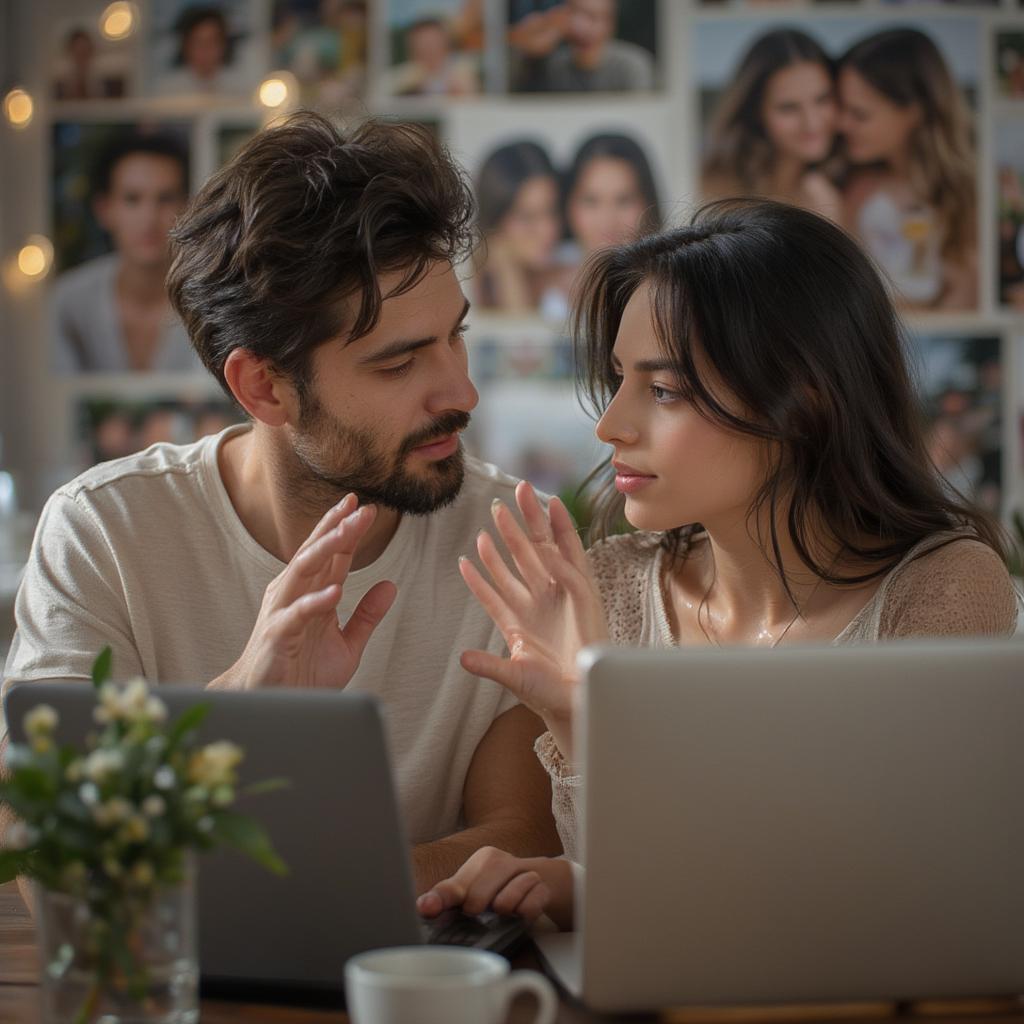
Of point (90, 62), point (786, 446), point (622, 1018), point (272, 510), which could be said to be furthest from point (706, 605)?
point (90, 62)

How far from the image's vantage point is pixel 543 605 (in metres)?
1.48

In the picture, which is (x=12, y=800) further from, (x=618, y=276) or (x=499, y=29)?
(x=499, y=29)

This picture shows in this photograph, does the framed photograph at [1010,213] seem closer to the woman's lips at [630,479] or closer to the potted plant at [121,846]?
the woman's lips at [630,479]

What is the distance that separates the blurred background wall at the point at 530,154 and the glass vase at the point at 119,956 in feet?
10.2

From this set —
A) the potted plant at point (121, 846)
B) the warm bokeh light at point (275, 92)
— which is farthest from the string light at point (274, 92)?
the potted plant at point (121, 846)

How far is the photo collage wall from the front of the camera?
394cm

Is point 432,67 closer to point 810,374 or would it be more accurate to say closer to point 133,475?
point 133,475

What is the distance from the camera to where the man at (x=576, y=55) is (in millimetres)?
3939

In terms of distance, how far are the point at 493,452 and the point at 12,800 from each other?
3204 mm

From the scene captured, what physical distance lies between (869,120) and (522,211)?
0.96 m

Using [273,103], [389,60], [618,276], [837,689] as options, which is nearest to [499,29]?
[389,60]

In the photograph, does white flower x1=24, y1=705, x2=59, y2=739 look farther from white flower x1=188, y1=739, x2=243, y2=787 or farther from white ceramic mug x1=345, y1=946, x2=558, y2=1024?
white ceramic mug x1=345, y1=946, x2=558, y2=1024

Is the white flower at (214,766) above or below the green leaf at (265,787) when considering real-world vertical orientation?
above

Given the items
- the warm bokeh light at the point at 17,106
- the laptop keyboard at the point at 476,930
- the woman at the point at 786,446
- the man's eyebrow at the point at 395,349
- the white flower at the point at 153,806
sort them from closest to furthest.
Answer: the white flower at the point at 153,806 → the laptop keyboard at the point at 476,930 → the woman at the point at 786,446 → the man's eyebrow at the point at 395,349 → the warm bokeh light at the point at 17,106
